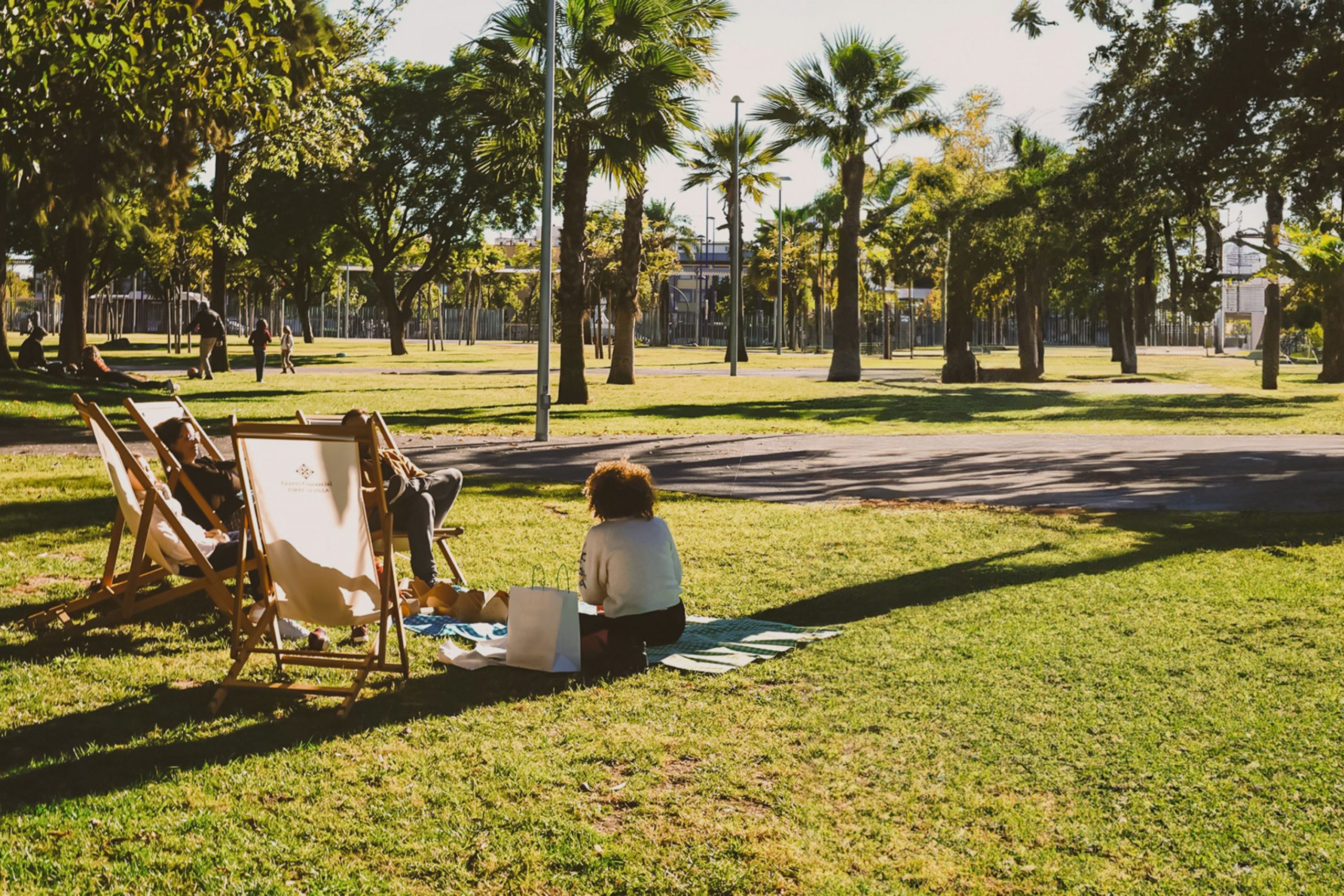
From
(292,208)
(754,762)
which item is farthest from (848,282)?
(754,762)

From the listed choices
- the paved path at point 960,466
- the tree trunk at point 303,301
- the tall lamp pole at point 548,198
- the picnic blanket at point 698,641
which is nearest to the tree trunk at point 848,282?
the paved path at point 960,466

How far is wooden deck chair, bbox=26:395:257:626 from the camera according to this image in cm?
609

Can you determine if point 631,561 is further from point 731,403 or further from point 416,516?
point 731,403

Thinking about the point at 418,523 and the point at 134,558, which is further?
the point at 418,523

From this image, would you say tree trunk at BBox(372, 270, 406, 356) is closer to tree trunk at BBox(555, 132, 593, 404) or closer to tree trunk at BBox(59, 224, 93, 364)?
tree trunk at BBox(59, 224, 93, 364)

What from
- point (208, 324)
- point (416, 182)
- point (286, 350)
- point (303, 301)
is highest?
point (416, 182)

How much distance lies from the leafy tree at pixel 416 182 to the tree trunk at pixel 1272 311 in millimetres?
29159

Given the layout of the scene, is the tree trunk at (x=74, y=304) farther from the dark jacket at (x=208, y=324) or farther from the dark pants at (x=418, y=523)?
the dark pants at (x=418, y=523)

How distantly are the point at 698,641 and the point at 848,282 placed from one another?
1189 inches

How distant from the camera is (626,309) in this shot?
32.1 metres

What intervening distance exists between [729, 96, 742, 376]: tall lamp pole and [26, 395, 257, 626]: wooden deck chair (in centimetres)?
3282

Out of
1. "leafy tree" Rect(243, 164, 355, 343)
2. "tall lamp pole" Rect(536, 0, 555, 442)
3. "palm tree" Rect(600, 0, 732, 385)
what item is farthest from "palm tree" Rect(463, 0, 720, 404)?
"leafy tree" Rect(243, 164, 355, 343)

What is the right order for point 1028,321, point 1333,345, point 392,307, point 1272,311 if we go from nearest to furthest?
point 1272,311
point 1333,345
point 1028,321
point 392,307

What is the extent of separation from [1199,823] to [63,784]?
3703 millimetres
